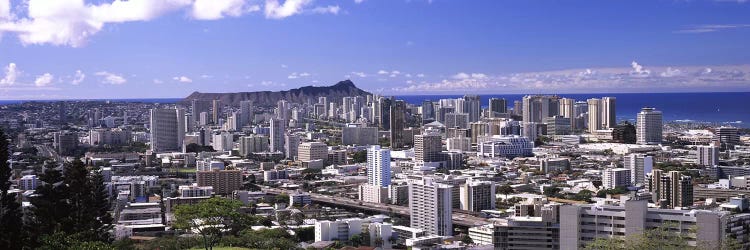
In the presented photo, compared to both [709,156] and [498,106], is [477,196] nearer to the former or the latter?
[709,156]

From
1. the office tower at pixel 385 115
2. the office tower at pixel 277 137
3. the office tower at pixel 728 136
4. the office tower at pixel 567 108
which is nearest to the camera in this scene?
the office tower at pixel 728 136

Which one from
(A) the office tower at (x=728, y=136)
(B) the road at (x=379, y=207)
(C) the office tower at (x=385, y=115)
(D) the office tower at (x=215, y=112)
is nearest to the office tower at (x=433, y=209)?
(B) the road at (x=379, y=207)

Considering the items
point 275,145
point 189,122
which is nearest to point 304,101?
point 189,122

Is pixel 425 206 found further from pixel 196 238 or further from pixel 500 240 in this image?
pixel 196 238

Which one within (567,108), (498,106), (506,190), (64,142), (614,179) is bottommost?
(506,190)

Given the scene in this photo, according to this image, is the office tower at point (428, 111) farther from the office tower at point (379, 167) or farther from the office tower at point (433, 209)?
the office tower at point (433, 209)

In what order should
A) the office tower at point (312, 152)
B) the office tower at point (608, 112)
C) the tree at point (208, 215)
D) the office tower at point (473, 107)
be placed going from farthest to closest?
the office tower at point (473, 107) → the office tower at point (608, 112) → the office tower at point (312, 152) → the tree at point (208, 215)

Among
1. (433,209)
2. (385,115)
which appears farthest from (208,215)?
(385,115)
